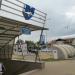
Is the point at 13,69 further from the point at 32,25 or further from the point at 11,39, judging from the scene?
the point at 32,25

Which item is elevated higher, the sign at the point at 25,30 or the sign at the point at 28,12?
the sign at the point at 28,12

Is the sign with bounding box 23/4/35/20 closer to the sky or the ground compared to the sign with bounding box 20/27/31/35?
closer to the sky

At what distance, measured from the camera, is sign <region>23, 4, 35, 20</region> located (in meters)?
15.8

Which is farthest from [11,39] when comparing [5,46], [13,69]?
[13,69]

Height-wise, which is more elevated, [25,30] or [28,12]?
[28,12]

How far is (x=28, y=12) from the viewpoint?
16109mm

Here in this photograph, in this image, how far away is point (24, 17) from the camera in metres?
15.8

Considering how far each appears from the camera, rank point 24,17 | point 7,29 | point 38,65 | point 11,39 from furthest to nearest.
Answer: point 11,39 → point 38,65 → point 7,29 → point 24,17

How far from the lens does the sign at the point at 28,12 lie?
51.7 ft

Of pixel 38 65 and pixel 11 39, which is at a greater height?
pixel 11 39

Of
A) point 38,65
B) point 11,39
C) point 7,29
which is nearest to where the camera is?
point 7,29

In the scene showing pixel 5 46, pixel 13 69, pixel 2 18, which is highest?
pixel 2 18

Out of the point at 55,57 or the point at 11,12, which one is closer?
the point at 11,12

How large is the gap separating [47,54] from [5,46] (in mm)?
18376
